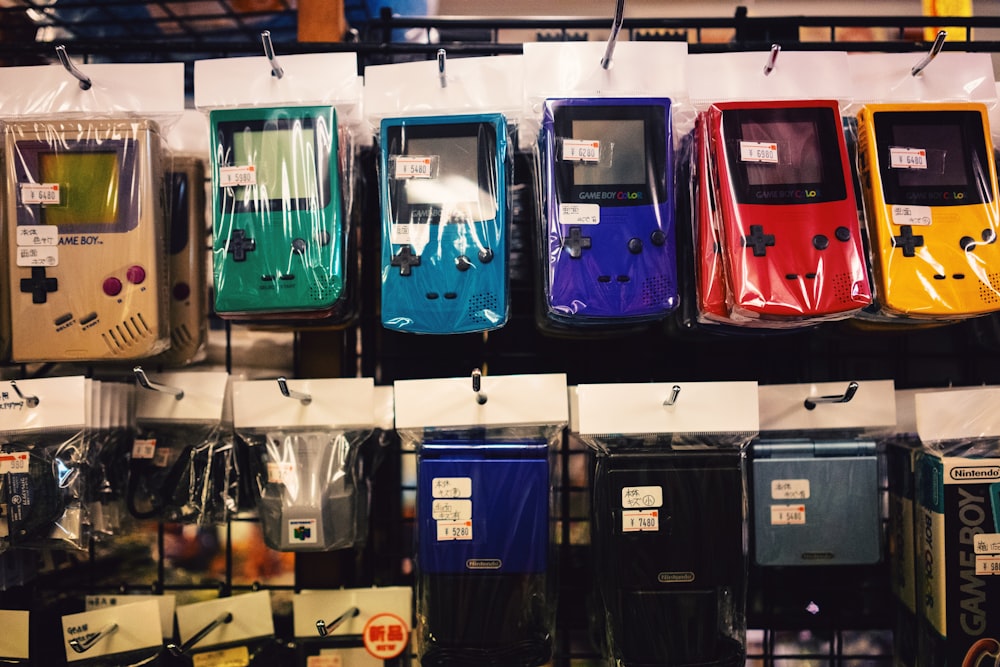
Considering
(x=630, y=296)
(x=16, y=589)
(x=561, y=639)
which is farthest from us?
(x=561, y=639)

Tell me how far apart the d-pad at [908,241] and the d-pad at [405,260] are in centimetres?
94

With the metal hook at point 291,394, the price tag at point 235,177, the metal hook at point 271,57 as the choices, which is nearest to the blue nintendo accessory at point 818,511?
the metal hook at point 291,394

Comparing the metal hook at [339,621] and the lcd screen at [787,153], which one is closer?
the lcd screen at [787,153]

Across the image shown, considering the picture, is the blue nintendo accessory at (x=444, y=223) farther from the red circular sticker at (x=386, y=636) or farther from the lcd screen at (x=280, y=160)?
the red circular sticker at (x=386, y=636)

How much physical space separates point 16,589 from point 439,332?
1.15 m

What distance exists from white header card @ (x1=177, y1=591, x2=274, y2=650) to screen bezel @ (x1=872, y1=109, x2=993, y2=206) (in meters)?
1.60

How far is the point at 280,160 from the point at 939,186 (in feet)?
4.39

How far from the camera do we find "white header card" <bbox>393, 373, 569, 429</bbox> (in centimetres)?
140

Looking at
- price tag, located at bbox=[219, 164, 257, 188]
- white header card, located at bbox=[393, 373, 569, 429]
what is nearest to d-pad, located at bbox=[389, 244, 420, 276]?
white header card, located at bbox=[393, 373, 569, 429]

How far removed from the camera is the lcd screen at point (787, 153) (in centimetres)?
134

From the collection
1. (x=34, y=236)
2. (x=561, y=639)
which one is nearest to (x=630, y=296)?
(x=561, y=639)

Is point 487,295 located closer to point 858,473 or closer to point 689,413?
point 689,413

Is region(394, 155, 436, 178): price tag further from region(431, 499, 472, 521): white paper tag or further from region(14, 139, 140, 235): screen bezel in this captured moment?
region(431, 499, 472, 521): white paper tag

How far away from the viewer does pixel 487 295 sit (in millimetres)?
1337
